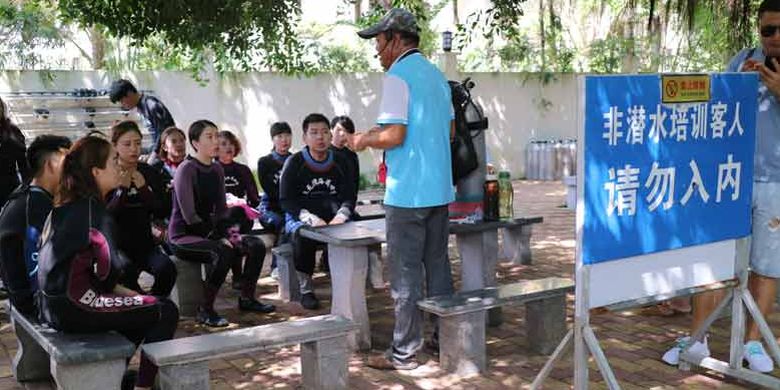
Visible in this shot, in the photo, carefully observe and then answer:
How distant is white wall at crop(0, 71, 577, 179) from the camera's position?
10.9m

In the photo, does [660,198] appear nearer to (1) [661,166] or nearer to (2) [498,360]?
(1) [661,166]

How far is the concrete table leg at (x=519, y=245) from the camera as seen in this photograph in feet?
21.2

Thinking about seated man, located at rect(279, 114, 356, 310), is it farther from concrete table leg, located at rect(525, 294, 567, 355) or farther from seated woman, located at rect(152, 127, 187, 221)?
concrete table leg, located at rect(525, 294, 567, 355)

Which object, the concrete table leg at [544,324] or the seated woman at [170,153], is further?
the seated woman at [170,153]

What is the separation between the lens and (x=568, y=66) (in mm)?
14484

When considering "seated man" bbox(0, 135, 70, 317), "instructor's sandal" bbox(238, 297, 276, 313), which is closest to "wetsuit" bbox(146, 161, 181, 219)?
"instructor's sandal" bbox(238, 297, 276, 313)

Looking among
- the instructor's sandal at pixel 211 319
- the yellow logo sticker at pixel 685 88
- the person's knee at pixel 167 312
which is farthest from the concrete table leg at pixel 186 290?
the yellow logo sticker at pixel 685 88

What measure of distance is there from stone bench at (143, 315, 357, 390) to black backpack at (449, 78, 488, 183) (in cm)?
105

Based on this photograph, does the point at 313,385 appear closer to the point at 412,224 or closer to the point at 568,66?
the point at 412,224

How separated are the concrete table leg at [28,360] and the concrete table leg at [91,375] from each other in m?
0.78

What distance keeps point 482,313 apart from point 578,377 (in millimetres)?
916

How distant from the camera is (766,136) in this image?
12.2 ft

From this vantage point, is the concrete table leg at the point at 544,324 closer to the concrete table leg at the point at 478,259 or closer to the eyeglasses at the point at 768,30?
the concrete table leg at the point at 478,259

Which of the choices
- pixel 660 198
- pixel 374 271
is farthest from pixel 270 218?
pixel 660 198
